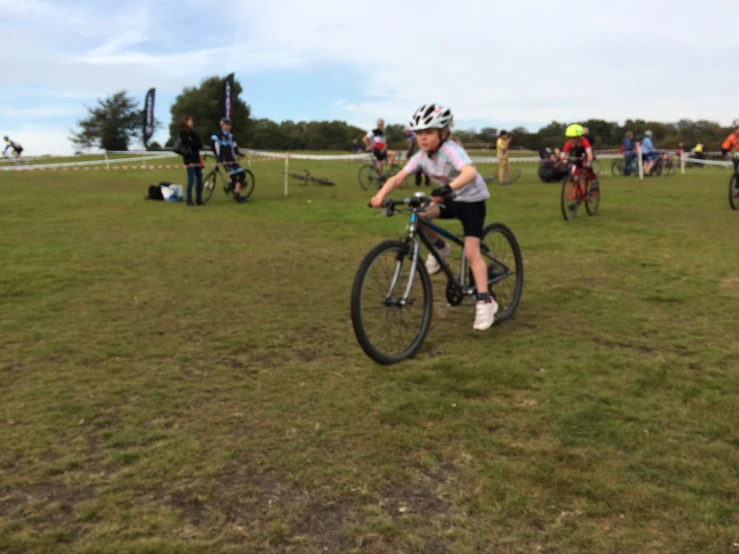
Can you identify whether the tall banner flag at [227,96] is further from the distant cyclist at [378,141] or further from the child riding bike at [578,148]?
the child riding bike at [578,148]

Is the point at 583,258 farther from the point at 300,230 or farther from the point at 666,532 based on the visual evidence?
the point at 666,532

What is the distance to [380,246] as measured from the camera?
4.54m

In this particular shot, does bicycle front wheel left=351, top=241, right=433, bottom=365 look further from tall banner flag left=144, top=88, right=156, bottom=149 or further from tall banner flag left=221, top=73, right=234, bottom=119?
tall banner flag left=144, top=88, right=156, bottom=149

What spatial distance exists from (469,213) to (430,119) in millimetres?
935

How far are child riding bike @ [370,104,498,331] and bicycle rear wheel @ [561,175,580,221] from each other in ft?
25.0

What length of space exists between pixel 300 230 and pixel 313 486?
29.3 ft

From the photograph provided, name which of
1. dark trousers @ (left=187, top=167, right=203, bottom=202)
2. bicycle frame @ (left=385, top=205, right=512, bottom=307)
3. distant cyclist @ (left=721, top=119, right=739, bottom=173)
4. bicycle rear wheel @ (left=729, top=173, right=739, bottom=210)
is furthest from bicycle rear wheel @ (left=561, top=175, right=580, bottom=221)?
dark trousers @ (left=187, top=167, right=203, bottom=202)

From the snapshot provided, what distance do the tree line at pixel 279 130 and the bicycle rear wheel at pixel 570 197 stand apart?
180ft

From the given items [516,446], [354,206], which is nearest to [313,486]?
[516,446]

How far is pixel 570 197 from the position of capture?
12.5 meters

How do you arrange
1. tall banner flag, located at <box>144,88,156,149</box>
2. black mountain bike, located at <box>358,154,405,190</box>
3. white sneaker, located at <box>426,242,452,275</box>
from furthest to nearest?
tall banner flag, located at <box>144,88,156,149</box> < black mountain bike, located at <box>358,154,405,190</box> < white sneaker, located at <box>426,242,452,275</box>

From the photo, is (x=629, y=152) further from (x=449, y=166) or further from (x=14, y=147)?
(x=14, y=147)

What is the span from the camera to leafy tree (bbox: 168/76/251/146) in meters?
91.9

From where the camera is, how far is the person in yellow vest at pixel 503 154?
21891 millimetres
